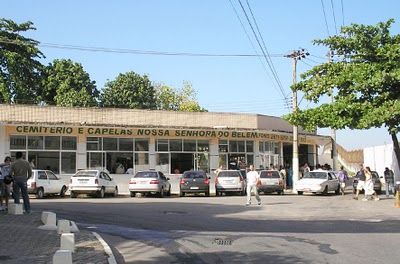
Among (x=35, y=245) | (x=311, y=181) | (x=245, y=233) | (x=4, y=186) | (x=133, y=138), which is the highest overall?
(x=133, y=138)

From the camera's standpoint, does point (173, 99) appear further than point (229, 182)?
Yes

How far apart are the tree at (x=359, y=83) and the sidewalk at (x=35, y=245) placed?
52.4 feet

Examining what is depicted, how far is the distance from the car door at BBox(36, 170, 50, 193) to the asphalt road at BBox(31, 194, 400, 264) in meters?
7.04

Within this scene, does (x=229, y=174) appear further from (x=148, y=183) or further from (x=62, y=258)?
(x=62, y=258)

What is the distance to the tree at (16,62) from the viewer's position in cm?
4531

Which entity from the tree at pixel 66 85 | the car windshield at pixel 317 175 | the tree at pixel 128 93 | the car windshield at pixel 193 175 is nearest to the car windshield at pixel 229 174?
the car windshield at pixel 193 175

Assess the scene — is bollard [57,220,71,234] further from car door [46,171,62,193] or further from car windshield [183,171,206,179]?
car windshield [183,171,206,179]

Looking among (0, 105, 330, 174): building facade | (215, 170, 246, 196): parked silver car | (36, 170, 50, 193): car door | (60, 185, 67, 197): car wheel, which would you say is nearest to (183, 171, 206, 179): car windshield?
(215, 170, 246, 196): parked silver car

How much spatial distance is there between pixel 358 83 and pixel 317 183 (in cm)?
877

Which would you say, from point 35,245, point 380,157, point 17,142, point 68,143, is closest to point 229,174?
point 68,143

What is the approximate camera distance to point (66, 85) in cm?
5278

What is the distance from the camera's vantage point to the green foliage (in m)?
25.1

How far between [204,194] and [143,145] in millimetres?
6023

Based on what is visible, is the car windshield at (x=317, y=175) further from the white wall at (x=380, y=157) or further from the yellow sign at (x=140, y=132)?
the white wall at (x=380, y=157)
